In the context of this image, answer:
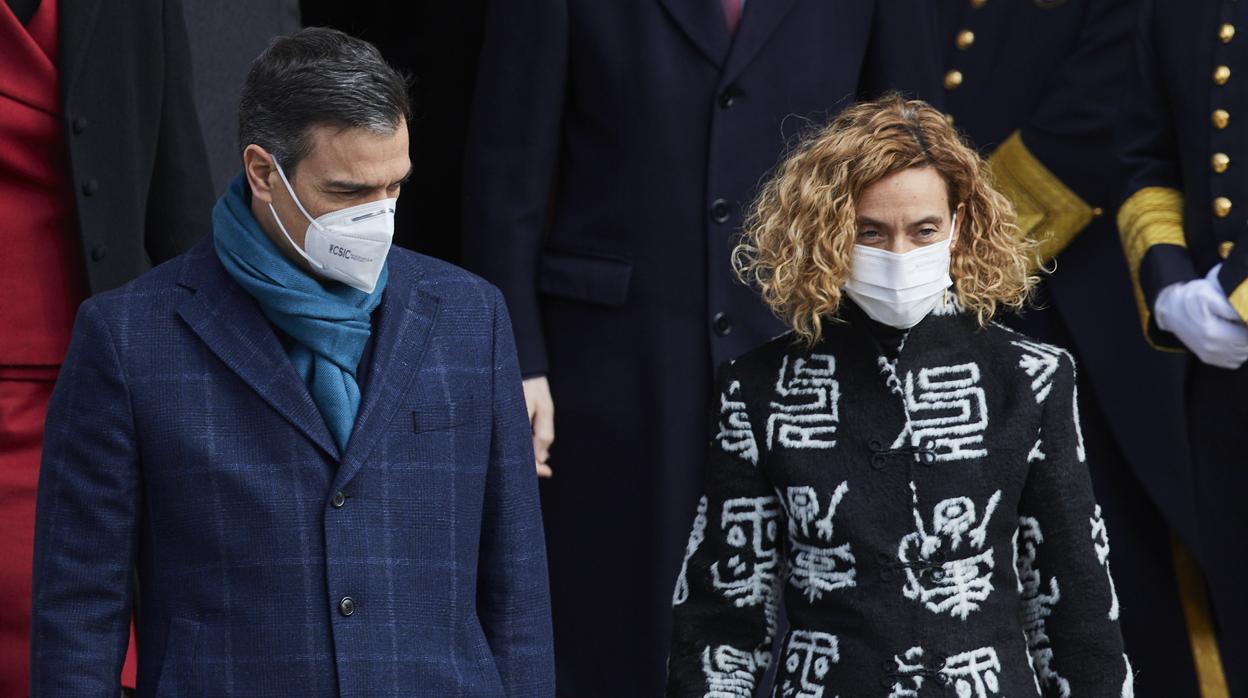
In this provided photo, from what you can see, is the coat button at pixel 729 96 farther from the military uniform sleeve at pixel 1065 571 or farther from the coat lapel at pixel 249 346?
the coat lapel at pixel 249 346

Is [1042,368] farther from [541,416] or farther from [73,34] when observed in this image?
[73,34]

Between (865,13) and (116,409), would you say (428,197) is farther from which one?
(116,409)

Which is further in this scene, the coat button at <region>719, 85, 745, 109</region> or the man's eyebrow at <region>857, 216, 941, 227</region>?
the coat button at <region>719, 85, 745, 109</region>

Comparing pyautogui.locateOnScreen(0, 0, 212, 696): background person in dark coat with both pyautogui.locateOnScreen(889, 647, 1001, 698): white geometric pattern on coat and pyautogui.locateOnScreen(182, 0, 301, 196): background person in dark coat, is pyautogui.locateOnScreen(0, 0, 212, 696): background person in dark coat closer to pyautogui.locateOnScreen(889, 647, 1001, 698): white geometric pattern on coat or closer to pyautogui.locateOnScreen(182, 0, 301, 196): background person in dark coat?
pyautogui.locateOnScreen(182, 0, 301, 196): background person in dark coat

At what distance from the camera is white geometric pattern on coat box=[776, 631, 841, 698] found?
342 centimetres

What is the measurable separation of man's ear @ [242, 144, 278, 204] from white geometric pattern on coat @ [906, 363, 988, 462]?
1.04 m

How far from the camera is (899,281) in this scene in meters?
3.41

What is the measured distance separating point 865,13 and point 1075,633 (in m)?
1.62

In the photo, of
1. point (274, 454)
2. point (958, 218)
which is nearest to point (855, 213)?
point (958, 218)

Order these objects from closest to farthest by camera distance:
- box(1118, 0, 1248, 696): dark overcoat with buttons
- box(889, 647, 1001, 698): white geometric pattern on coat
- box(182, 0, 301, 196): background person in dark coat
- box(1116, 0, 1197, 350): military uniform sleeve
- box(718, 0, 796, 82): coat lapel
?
box(889, 647, 1001, 698): white geometric pattern on coat → box(718, 0, 796, 82): coat lapel → box(1118, 0, 1248, 696): dark overcoat with buttons → box(1116, 0, 1197, 350): military uniform sleeve → box(182, 0, 301, 196): background person in dark coat

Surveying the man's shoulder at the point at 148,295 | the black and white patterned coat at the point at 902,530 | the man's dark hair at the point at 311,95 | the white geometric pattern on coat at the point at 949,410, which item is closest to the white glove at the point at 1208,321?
the black and white patterned coat at the point at 902,530

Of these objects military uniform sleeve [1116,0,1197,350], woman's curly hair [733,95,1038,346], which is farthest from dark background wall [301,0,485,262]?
woman's curly hair [733,95,1038,346]

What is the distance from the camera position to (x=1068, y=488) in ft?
11.3

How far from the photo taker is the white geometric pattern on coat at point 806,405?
3492mm
